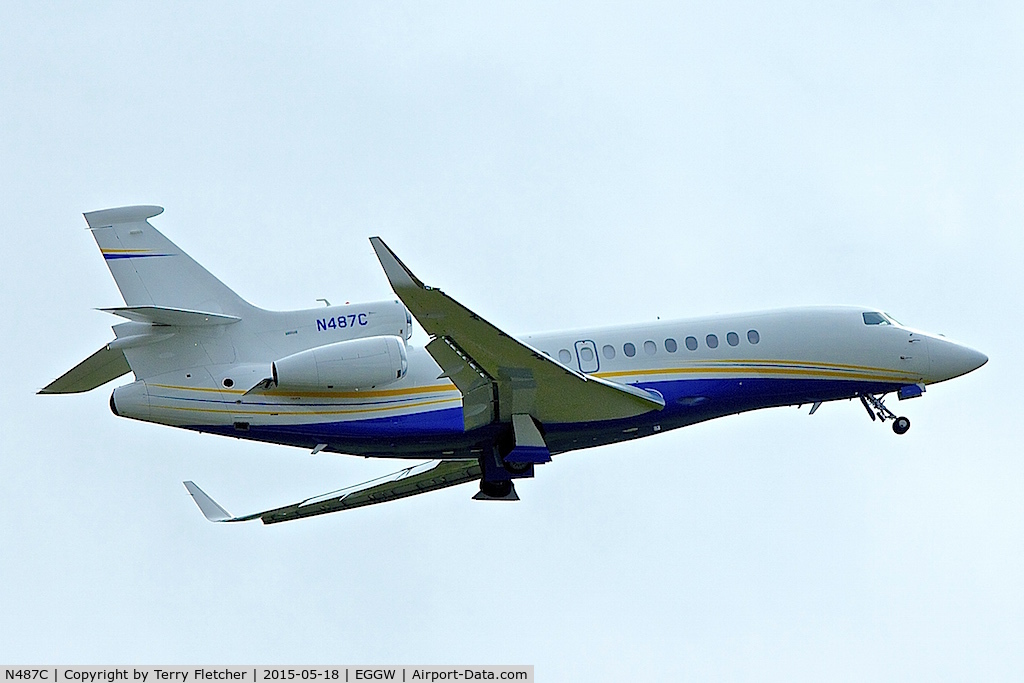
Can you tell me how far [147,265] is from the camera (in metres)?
23.9

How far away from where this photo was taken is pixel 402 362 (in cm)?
2316

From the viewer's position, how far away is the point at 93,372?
936 inches

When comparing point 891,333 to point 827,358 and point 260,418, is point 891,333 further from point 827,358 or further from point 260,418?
point 260,418

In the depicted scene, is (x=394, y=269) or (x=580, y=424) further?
(x=580, y=424)

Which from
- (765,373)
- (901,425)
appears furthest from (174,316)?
(901,425)

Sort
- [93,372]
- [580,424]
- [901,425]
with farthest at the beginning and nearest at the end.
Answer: [901,425] < [580,424] < [93,372]

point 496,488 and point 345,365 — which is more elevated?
point 345,365

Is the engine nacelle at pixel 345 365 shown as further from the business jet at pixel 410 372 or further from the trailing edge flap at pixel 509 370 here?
the trailing edge flap at pixel 509 370

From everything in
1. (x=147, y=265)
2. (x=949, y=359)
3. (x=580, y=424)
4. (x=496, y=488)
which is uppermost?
(x=147, y=265)

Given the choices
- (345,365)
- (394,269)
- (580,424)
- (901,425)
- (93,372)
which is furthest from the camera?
(901,425)

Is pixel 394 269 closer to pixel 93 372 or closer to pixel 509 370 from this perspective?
pixel 509 370

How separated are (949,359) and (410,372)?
11.4 metres

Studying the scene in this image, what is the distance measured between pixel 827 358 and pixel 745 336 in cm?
186

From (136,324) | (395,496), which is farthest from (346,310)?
(395,496)
